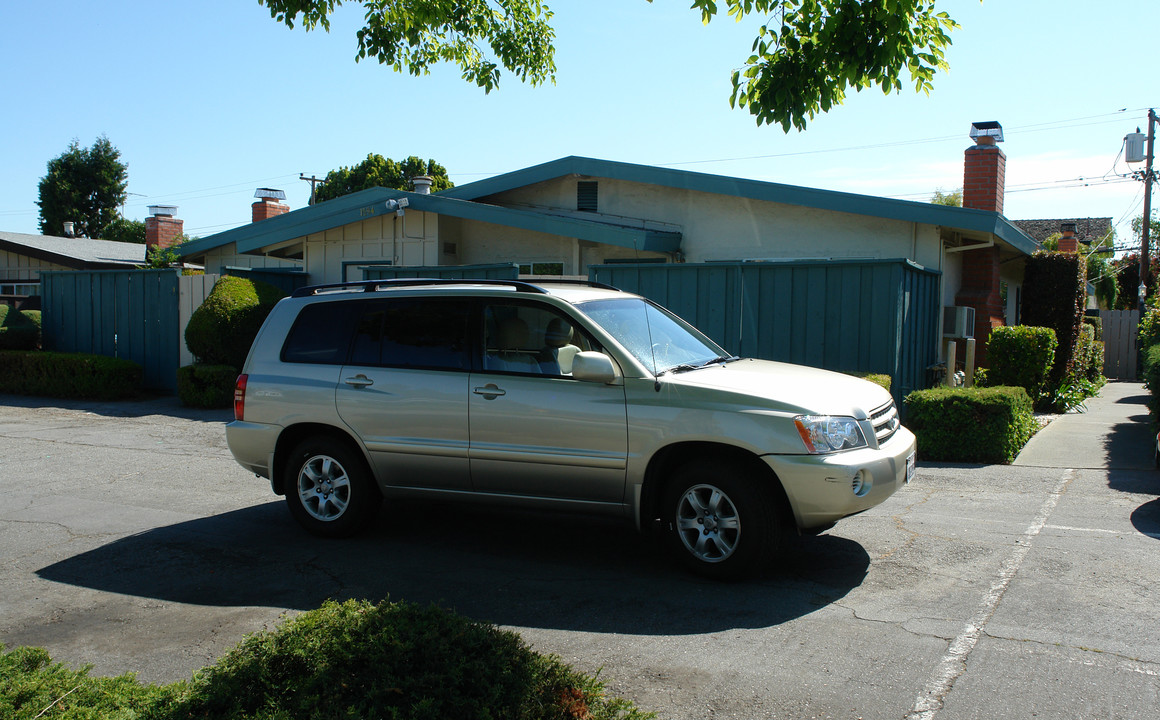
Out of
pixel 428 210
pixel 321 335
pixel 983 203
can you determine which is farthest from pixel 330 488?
pixel 983 203

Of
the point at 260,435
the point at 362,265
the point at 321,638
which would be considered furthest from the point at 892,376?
the point at 362,265

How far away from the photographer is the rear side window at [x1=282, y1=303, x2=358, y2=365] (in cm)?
659

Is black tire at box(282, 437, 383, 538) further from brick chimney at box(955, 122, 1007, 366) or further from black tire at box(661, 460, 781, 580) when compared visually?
brick chimney at box(955, 122, 1007, 366)

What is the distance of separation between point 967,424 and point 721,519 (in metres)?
5.47

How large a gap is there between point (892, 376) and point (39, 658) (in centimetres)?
981

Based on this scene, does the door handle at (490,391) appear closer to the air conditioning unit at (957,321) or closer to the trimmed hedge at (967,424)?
the trimmed hedge at (967,424)

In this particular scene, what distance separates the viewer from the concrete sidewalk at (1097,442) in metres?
9.46

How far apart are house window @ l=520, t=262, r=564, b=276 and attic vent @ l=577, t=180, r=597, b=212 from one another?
1.38m

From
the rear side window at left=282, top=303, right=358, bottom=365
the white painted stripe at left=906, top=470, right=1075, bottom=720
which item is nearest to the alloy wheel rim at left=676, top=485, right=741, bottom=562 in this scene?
the white painted stripe at left=906, top=470, right=1075, bottom=720

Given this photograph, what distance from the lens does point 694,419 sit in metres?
5.31

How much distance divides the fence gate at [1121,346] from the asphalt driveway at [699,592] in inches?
855

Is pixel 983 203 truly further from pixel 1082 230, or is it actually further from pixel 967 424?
pixel 1082 230

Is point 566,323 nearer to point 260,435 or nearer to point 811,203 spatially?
point 260,435

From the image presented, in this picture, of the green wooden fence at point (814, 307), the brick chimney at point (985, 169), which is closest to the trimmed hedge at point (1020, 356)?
the green wooden fence at point (814, 307)
